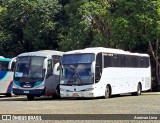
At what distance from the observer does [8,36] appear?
45.2 metres

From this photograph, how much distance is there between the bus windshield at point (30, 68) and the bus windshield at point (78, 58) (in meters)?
1.72

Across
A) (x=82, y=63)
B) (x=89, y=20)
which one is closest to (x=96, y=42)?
(x=89, y=20)

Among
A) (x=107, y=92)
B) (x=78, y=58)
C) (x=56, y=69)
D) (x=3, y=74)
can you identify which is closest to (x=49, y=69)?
(x=56, y=69)

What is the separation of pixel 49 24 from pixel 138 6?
38.1 ft

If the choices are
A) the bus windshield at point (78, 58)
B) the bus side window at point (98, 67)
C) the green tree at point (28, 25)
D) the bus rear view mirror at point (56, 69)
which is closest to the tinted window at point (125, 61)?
the bus side window at point (98, 67)

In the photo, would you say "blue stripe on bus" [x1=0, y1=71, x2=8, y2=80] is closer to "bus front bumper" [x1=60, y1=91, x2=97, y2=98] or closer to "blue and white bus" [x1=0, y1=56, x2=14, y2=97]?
"blue and white bus" [x1=0, y1=56, x2=14, y2=97]

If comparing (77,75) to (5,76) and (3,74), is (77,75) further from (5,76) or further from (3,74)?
(5,76)

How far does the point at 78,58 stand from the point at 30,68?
3143 millimetres

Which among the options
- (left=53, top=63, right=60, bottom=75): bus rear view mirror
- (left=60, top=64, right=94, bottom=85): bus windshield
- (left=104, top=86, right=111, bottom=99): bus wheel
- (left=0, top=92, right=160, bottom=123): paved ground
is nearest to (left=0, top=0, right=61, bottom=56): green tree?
(left=53, top=63, right=60, bottom=75): bus rear view mirror

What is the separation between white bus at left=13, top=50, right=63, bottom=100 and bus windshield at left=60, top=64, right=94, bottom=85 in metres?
1.60

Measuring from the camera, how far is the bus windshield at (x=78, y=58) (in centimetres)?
2409

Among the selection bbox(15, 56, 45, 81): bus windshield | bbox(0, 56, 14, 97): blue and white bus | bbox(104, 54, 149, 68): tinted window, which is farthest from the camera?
bbox(0, 56, 14, 97): blue and white bus

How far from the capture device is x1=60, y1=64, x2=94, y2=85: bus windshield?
78.2 feet

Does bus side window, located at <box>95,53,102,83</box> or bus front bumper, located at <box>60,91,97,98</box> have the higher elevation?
bus side window, located at <box>95,53,102,83</box>
